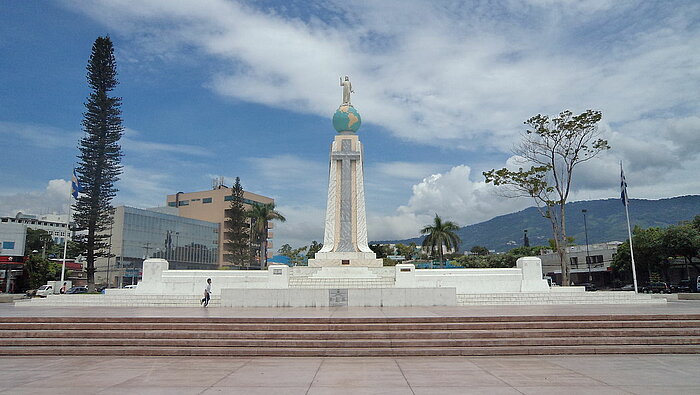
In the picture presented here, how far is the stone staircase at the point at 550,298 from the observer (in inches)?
673

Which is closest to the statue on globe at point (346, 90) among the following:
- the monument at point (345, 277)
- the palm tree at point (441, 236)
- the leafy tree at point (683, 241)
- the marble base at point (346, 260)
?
the monument at point (345, 277)

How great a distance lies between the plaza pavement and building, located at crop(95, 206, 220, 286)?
4884cm

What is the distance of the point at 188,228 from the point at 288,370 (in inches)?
2599

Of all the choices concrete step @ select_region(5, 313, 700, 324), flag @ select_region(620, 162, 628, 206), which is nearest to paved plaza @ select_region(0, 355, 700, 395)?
concrete step @ select_region(5, 313, 700, 324)

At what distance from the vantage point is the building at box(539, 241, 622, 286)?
4850cm

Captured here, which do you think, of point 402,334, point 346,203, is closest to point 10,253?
point 346,203

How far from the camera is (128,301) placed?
1808cm

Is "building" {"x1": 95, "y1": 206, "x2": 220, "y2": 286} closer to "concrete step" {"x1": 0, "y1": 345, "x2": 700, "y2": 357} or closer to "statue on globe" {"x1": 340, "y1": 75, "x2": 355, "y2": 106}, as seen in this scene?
"statue on globe" {"x1": 340, "y1": 75, "x2": 355, "y2": 106}

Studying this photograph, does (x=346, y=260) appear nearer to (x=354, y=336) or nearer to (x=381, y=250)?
(x=354, y=336)

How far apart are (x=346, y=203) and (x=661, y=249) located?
993 inches

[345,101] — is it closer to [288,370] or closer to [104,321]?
[104,321]

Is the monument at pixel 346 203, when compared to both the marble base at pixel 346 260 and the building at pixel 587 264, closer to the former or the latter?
the marble base at pixel 346 260

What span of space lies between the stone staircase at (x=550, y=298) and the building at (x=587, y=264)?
105 feet

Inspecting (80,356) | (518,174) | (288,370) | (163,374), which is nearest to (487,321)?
(288,370)
